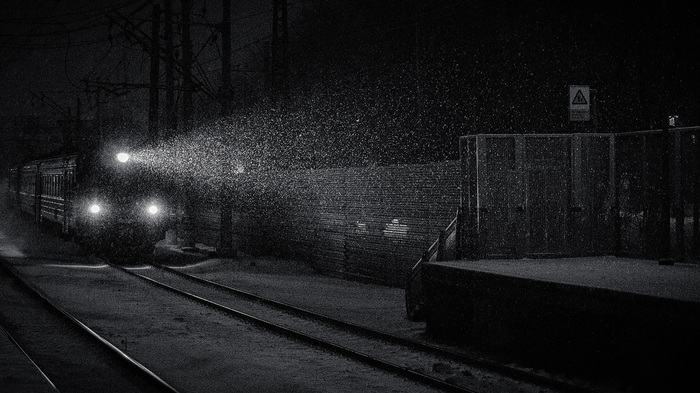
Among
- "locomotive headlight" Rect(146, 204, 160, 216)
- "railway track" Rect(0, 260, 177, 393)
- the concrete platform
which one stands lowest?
"railway track" Rect(0, 260, 177, 393)

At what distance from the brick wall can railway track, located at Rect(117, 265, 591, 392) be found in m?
3.57

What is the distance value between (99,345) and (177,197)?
17.6m

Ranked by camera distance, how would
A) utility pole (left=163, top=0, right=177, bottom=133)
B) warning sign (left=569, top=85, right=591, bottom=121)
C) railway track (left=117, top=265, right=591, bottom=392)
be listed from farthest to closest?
utility pole (left=163, top=0, right=177, bottom=133)
warning sign (left=569, top=85, right=591, bottom=121)
railway track (left=117, top=265, right=591, bottom=392)

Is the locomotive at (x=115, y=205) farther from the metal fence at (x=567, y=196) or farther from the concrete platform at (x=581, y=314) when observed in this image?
the concrete platform at (x=581, y=314)

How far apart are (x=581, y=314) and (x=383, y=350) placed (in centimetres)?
286

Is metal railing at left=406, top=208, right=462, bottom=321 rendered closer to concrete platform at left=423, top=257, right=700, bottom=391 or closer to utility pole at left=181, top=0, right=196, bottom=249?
concrete platform at left=423, top=257, right=700, bottom=391

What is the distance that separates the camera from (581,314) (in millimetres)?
8258

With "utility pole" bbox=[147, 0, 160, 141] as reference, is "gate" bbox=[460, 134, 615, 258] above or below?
below

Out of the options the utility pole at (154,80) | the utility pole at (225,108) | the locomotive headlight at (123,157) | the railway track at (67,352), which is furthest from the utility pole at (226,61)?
the railway track at (67,352)

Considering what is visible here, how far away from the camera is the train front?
2288 cm

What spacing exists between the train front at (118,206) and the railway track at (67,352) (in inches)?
310

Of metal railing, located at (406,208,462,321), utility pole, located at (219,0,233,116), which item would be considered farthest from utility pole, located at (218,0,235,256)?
metal railing, located at (406,208,462,321)

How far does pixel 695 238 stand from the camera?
11.1m

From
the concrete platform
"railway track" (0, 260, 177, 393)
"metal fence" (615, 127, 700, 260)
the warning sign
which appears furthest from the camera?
the warning sign
